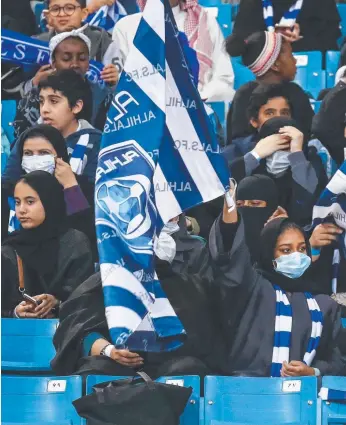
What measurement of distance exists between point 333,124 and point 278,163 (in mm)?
436

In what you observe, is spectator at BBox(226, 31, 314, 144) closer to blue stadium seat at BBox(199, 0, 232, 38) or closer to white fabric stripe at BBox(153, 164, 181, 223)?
blue stadium seat at BBox(199, 0, 232, 38)

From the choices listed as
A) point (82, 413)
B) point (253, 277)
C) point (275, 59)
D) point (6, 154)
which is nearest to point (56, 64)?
point (6, 154)

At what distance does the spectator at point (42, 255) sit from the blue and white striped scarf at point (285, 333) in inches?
43.6

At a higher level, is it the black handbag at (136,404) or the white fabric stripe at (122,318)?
the white fabric stripe at (122,318)

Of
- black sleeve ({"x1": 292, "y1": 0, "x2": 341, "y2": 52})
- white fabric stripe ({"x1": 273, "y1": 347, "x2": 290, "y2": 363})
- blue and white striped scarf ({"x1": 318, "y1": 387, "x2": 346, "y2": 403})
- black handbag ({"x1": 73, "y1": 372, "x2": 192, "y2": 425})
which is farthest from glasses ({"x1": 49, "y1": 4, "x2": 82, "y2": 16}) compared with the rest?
blue and white striped scarf ({"x1": 318, "y1": 387, "x2": 346, "y2": 403})

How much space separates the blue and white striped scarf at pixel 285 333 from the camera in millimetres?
6621

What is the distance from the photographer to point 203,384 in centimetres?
636

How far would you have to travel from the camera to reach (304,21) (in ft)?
33.3

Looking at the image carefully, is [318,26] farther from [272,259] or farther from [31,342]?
[31,342]

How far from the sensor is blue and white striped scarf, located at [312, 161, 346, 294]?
25.2ft

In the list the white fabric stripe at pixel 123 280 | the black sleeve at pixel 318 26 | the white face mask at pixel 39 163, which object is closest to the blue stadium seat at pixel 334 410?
the white fabric stripe at pixel 123 280

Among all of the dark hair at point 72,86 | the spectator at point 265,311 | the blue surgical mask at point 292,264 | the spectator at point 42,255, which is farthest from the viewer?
the dark hair at point 72,86

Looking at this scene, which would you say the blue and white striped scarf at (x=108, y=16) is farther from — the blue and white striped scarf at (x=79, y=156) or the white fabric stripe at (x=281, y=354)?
the white fabric stripe at (x=281, y=354)

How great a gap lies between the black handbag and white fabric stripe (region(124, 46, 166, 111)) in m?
1.11
